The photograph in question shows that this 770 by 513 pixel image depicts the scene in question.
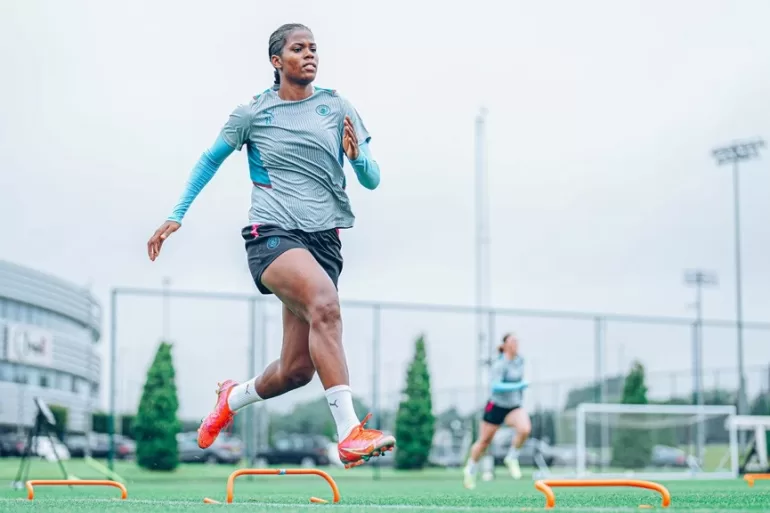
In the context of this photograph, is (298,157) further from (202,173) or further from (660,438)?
(660,438)

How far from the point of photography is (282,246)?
525 centimetres

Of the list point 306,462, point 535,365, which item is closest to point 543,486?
point 535,365

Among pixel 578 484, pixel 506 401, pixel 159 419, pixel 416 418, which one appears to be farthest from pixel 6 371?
pixel 578 484

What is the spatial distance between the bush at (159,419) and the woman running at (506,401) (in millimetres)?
9936

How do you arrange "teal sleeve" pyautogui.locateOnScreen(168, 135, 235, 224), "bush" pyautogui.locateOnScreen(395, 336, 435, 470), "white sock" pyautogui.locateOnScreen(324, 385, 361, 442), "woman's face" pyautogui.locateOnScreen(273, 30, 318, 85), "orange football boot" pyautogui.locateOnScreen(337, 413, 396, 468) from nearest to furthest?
1. "orange football boot" pyautogui.locateOnScreen(337, 413, 396, 468)
2. "white sock" pyautogui.locateOnScreen(324, 385, 361, 442)
3. "woman's face" pyautogui.locateOnScreen(273, 30, 318, 85)
4. "teal sleeve" pyautogui.locateOnScreen(168, 135, 235, 224)
5. "bush" pyautogui.locateOnScreen(395, 336, 435, 470)

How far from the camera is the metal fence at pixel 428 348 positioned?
21.2 metres

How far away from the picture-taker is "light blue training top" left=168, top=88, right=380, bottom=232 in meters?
5.38

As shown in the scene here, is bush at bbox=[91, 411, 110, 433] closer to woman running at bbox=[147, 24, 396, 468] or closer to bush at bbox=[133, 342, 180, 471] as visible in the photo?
bush at bbox=[133, 342, 180, 471]

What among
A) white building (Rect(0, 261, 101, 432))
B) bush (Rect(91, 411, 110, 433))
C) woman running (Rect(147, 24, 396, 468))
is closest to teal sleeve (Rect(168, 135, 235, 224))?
woman running (Rect(147, 24, 396, 468))

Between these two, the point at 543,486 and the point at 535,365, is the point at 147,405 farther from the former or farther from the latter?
the point at 543,486

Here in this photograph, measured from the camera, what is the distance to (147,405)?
74.0ft

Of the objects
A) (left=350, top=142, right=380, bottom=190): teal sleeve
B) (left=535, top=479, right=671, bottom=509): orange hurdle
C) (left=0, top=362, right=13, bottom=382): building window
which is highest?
(left=350, top=142, right=380, bottom=190): teal sleeve

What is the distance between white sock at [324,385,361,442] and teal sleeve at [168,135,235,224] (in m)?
1.19

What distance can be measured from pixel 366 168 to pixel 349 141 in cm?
27
